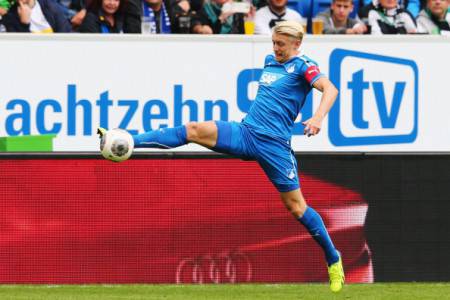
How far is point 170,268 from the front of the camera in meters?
10.7

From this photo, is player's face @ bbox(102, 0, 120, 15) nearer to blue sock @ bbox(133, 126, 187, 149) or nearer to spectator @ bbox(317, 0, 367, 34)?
spectator @ bbox(317, 0, 367, 34)

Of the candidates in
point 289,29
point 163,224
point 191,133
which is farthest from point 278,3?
point 191,133

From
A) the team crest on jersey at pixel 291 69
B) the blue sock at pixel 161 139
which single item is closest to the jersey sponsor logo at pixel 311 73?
the team crest on jersey at pixel 291 69

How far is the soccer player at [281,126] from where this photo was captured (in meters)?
8.88

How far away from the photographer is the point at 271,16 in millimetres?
13719

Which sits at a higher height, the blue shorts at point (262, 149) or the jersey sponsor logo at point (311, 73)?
the jersey sponsor logo at point (311, 73)

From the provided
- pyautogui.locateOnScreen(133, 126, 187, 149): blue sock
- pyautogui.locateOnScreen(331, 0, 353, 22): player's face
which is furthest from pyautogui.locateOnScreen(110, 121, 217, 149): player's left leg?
pyautogui.locateOnScreen(331, 0, 353, 22): player's face

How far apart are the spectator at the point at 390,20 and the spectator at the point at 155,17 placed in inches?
95.6

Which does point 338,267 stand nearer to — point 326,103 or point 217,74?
point 326,103

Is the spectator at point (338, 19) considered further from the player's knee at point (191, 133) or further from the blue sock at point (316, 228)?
the player's knee at point (191, 133)

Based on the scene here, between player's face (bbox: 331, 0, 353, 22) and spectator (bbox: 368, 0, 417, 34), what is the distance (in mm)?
359

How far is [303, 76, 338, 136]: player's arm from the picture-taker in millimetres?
8117

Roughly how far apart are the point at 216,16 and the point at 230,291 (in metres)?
4.60

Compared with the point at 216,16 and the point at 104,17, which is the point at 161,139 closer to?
the point at 104,17
